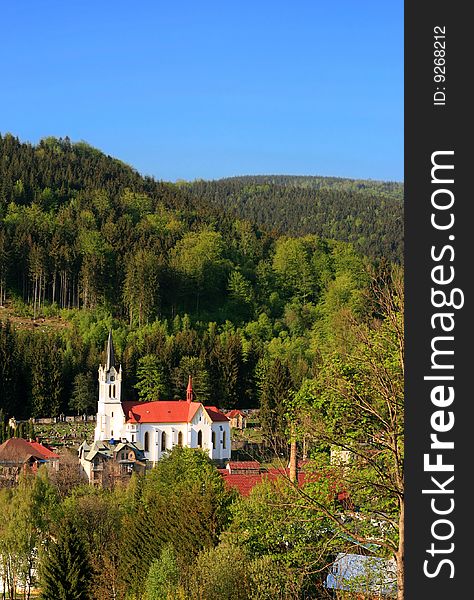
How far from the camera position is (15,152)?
5709 inches

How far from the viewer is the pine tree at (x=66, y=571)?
28078 mm

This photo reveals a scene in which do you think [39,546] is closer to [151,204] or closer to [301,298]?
[301,298]

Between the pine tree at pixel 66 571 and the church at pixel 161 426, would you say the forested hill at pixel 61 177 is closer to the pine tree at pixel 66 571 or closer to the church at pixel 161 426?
the church at pixel 161 426

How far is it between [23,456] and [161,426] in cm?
1447

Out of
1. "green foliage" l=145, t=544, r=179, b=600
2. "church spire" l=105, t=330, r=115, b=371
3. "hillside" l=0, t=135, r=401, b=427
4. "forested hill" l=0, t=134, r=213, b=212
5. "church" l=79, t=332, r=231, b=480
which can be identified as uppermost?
"forested hill" l=0, t=134, r=213, b=212

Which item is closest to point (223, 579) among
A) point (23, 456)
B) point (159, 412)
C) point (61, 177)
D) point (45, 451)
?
point (23, 456)

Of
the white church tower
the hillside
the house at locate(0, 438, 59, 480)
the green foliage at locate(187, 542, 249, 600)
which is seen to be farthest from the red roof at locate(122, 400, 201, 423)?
the green foliage at locate(187, 542, 249, 600)

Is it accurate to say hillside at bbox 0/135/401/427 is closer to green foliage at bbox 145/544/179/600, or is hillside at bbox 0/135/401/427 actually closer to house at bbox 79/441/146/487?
house at bbox 79/441/146/487

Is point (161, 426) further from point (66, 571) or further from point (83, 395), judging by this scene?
point (66, 571)

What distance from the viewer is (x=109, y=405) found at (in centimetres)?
6975

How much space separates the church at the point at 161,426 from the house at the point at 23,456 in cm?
974

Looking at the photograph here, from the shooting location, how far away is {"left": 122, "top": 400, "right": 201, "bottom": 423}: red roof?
69000 mm

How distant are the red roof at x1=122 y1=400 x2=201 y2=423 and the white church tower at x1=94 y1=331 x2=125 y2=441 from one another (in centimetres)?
62

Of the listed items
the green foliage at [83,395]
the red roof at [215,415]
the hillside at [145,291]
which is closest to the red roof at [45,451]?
the red roof at [215,415]
